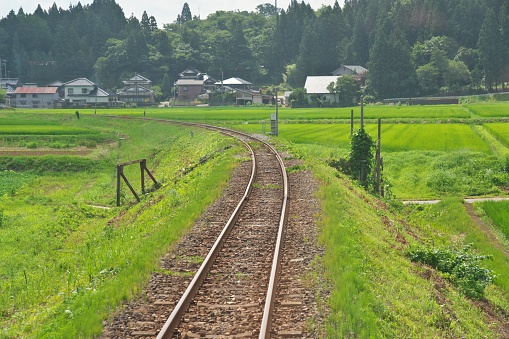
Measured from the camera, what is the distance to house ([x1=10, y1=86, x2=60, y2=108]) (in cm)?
10738

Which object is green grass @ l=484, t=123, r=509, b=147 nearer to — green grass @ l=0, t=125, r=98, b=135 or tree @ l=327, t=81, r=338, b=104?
green grass @ l=0, t=125, r=98, b=135

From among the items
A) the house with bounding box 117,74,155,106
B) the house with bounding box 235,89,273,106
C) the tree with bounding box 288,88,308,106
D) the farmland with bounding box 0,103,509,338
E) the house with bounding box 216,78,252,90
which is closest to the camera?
the farmland with bounding box 0,103,509,338

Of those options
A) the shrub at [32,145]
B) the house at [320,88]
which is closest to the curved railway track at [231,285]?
the shrub at [32,145]

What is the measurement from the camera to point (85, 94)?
107 m

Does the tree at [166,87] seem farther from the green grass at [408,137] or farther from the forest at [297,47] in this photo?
the green grass at [408,137]

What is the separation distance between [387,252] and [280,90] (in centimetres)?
11314

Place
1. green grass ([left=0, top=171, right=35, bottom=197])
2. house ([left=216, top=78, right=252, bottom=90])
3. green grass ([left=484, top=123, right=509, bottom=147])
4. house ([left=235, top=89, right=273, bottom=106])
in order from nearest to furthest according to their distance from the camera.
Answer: green grass ([left=0, top=171, right=35, bottom=197])
green grass ([left=484, top=123, right=509, bottom=147])
house ([left=235, top=89, right=273, bottom=106])
house ([left=216, top=78, right=252, bottom=90])

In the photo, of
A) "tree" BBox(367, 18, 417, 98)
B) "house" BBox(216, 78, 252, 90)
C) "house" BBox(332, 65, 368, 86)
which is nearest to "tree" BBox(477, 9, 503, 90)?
"tree" BBox(367, 18, 417, 98)

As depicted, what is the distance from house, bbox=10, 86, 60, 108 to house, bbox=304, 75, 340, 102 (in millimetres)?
43916

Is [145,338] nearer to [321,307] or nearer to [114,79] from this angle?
[321,307]

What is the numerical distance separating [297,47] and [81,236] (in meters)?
120

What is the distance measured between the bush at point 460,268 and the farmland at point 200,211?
279 millimetres

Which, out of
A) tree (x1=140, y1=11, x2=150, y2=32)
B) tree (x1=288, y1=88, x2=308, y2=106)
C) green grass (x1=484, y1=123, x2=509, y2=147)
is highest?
tree (x1=140, y1=11, x2=150, y2=32)

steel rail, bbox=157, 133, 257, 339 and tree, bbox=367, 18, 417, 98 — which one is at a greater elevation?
tree, bbox=367, 18, 417, 98
